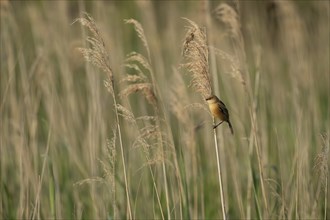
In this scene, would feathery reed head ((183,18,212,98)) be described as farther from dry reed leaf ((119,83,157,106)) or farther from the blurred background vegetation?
dry reed leaf ((119,83,157,106))

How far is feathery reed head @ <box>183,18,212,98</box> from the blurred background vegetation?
5.9 inches

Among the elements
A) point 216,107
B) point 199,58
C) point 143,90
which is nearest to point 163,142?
point 143,90

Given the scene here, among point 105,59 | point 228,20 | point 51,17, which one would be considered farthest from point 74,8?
point 105,59

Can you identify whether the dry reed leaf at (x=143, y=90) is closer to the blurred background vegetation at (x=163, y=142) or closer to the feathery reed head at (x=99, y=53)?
the blurred background vegetation at (x=163, y=142)


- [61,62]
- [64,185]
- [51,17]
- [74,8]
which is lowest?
[64,185]

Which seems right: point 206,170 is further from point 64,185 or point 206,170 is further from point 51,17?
point 51,17

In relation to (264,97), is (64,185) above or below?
below

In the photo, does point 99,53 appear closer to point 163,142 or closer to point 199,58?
point 199,58

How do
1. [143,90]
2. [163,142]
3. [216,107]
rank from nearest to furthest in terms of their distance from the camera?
[216,107]
[143,90]
[163,142]

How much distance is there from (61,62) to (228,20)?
231cm

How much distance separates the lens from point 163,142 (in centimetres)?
409

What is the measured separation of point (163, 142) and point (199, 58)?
1.22 metres

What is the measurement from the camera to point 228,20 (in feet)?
13.3

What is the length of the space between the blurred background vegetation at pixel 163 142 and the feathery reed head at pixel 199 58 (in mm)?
149
